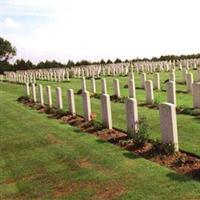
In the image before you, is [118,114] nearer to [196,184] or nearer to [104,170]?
[104,170]

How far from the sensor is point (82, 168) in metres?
9.86

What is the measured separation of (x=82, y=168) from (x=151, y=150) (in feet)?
5.72

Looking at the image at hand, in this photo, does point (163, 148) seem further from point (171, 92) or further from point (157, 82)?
point (157, 82)

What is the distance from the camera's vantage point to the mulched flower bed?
9172mm

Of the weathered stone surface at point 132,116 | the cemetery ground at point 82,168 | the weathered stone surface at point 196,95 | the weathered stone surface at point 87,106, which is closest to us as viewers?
the cemetery ground at point 82,168

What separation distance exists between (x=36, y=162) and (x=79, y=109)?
944 centimetres

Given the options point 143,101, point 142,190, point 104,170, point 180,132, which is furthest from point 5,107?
point 142,190

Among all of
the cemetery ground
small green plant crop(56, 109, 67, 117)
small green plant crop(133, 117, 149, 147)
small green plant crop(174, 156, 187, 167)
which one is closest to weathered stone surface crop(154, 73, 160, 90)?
small green plant crop(56, 109, 67, 117)

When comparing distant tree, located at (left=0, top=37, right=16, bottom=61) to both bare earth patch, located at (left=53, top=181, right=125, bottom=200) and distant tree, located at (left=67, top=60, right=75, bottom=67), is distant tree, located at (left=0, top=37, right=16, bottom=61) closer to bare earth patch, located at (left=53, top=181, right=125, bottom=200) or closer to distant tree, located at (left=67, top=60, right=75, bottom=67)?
distant tree, located at (left=67, top=60, right=75, bottom=67)

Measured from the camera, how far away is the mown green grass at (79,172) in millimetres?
8078

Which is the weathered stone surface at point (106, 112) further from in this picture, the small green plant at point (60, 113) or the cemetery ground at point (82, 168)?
the small green plant at point (60, 113)

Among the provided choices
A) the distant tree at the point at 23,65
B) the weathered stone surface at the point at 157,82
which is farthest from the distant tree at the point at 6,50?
the weathered stone surface at the point at 157,82

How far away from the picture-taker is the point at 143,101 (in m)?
21.2

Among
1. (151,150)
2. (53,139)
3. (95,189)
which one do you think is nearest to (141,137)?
(151,150)
